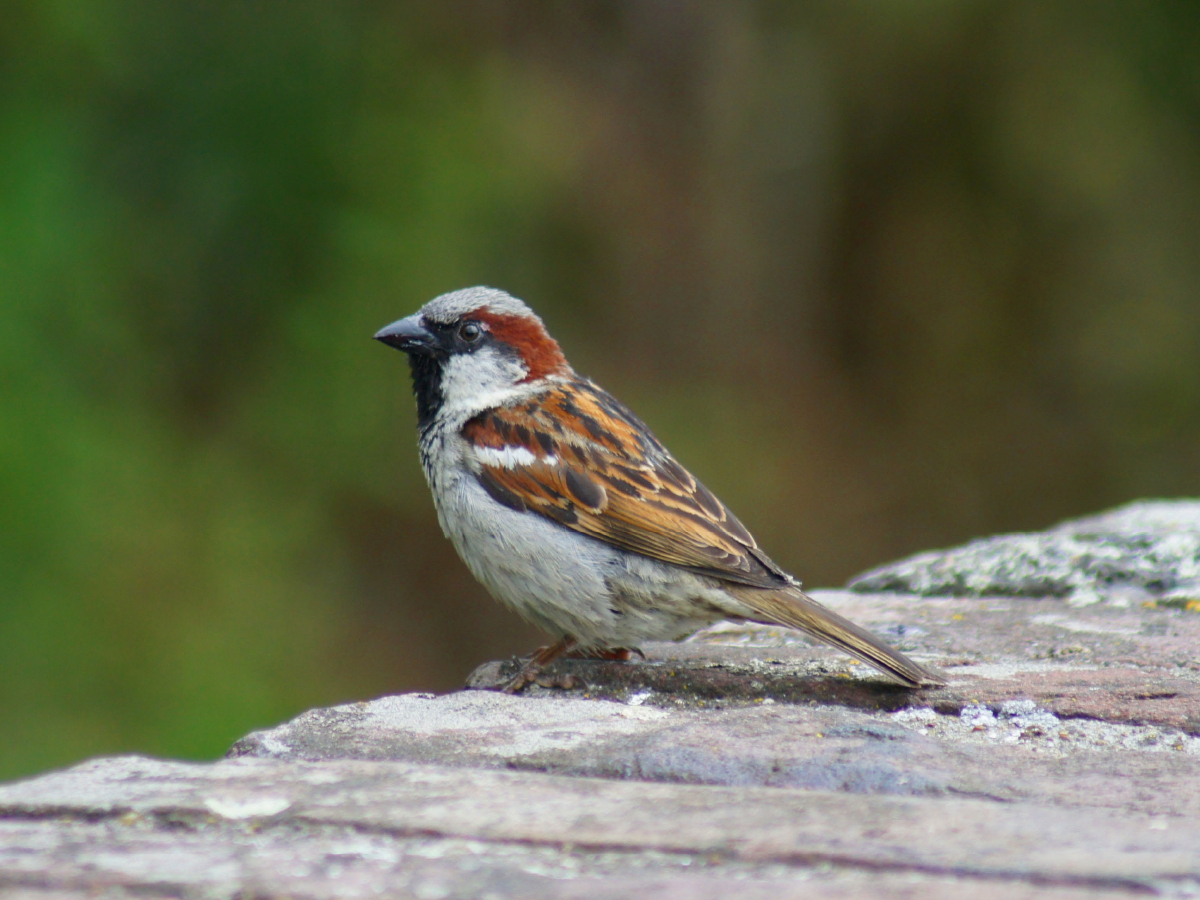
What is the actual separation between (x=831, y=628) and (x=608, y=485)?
0.75 m

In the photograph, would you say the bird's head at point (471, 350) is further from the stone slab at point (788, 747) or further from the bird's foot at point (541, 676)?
the stone slab at point (788, 747)

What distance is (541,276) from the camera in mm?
6828

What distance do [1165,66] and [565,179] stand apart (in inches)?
128

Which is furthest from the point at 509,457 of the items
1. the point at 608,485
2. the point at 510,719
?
the point at 510,719

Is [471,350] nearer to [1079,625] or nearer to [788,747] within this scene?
[1079,625]

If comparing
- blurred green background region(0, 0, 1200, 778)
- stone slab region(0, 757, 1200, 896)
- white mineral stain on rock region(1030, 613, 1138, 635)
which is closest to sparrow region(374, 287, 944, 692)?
white mineral stain on rock region(1030, 613, 1138, 635)

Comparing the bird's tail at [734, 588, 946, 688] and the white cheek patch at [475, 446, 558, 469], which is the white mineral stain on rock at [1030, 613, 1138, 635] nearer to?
the bird's tail at [734, 588, 946, 688]

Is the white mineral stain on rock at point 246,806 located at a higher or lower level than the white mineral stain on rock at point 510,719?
lower

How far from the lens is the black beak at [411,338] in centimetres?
350

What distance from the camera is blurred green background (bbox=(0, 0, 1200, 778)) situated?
562 centimetres

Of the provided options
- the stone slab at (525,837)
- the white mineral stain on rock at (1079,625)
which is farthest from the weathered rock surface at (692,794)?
the white mineral stain on rock at (1079,625)

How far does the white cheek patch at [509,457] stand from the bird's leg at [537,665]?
41 cm

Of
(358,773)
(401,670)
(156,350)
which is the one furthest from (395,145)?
(358,773)

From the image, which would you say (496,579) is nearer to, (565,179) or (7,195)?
(7,195)
